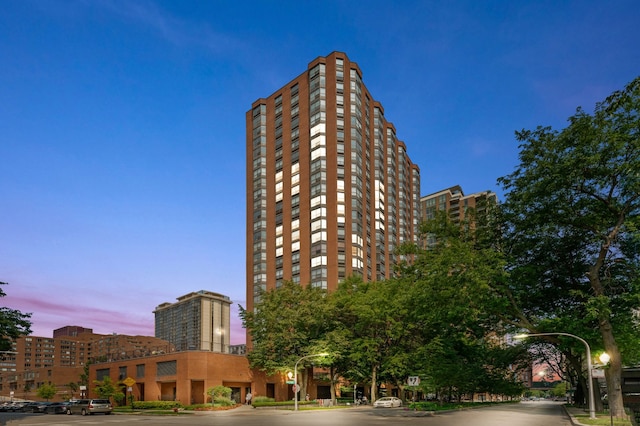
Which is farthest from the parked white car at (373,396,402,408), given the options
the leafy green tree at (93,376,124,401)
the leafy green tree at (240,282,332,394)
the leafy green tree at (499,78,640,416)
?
the leafy green tree at (93,376,124,401)

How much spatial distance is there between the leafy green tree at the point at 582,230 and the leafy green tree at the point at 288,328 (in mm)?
27389

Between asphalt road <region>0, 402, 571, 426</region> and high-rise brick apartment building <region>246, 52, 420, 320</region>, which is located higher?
high-rise brick apartment building <region>246, 52, 420, 320</region>

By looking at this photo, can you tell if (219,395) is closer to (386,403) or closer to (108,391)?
(108,391)

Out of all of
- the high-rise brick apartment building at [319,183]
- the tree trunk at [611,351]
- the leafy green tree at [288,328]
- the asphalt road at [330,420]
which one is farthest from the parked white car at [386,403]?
the high-rise brick apartment building at [319,183]

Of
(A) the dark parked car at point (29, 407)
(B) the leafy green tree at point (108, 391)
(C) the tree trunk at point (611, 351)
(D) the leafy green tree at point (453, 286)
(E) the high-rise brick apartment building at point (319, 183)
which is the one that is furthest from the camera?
(E) the high-rise brick apartment building at point (319, 183)

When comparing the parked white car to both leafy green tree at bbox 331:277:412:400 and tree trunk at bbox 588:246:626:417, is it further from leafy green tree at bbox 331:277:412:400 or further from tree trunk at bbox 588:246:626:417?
tree trunk at bbox 588:246:626:417

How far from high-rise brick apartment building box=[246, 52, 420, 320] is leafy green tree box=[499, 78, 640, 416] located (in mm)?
69659

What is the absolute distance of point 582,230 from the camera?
128 feet

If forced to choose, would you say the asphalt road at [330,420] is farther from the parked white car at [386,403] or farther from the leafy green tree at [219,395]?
the parked white car at [386,403]

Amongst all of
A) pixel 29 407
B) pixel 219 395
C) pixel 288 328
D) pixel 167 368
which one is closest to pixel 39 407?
pixel 29 407

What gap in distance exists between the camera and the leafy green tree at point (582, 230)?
33.5m

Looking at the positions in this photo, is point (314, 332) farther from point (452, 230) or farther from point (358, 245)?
point (358, 245)

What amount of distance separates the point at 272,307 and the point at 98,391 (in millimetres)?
25799

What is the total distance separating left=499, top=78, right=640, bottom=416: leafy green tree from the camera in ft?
110
